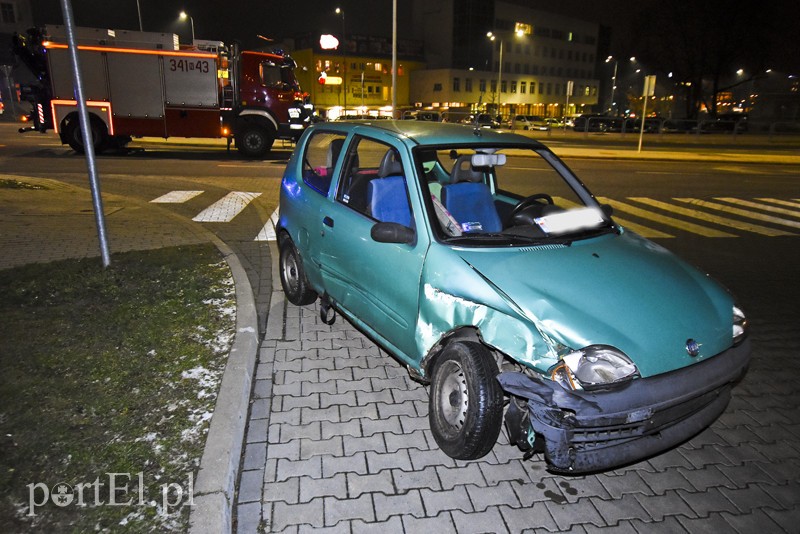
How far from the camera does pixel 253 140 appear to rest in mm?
19516

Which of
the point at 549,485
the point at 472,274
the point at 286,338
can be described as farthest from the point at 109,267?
the point at 549,485

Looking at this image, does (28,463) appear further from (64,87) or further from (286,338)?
(64,87)

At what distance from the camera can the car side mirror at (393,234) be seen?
11.9 ft

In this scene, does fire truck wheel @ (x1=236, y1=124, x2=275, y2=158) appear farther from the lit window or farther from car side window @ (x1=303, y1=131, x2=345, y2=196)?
the lit window

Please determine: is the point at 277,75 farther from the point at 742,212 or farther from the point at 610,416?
the point at 610,416

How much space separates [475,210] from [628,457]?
84.4 inches

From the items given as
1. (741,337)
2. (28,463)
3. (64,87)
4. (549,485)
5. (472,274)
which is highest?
(64,87)

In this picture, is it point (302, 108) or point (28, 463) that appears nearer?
point (28, 463)

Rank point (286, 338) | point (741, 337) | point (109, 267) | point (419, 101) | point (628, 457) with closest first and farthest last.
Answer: point (628, 457)
point (741, 337)
point (286, 338)
point (109, 267)
point (419, 101)

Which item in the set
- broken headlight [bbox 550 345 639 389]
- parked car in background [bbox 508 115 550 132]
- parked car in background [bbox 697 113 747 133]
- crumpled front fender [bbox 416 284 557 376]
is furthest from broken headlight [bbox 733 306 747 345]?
parked car in background [bbox 508 115 550 132]

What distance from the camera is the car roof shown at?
13.8ft

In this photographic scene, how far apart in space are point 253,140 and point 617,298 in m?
18.1

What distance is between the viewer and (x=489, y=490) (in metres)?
3.19

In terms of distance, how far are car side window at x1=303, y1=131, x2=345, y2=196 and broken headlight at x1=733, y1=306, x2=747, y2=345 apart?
319cm
